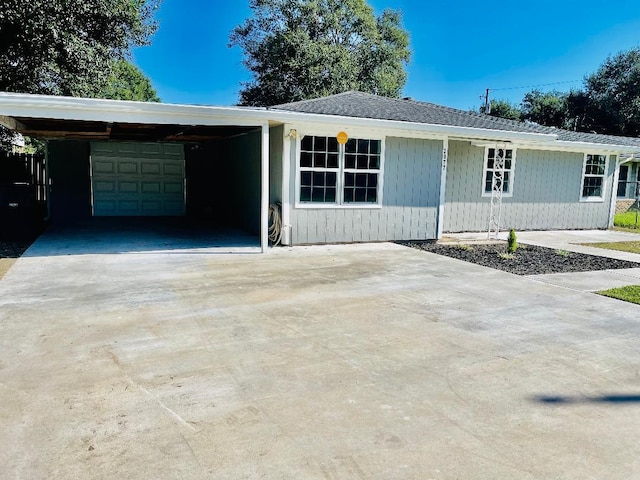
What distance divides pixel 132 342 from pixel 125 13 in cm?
1187

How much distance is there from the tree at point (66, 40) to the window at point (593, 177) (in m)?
13.5

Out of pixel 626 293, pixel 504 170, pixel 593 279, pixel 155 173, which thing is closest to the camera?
pixel 626 293

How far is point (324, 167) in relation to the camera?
353 inches

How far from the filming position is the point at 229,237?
9.98 metres

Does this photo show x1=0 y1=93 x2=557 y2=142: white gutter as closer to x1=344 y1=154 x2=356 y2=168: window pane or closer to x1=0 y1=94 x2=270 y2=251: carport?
x1=344 y1=154 x2=356 y2=168: window pane

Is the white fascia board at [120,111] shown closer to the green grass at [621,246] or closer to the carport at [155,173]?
the carport at [155,173]

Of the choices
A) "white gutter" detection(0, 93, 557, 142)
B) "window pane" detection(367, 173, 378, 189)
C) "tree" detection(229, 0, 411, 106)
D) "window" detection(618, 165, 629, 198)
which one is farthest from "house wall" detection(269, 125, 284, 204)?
"window" detection(618, 165, 629, 198)

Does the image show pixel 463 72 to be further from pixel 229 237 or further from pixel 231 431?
pixel 231 431

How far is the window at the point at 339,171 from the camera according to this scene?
29.1 feet

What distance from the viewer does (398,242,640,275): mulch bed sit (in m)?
7.50

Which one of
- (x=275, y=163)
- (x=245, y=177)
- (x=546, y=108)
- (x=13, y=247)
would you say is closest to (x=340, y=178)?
(x=275, y=163)

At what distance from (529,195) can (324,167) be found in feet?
20.7

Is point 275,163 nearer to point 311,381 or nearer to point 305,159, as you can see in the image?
point 305,159

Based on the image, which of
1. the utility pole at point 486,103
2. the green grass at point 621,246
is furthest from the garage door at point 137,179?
the utility pole at point 486,103
